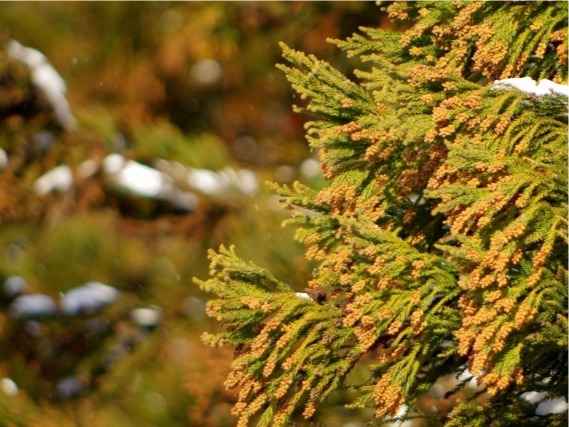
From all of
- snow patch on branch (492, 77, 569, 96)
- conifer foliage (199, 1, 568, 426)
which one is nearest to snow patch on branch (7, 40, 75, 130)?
conifer foliage (199, 1, 568, 426)

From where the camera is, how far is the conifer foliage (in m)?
2.46

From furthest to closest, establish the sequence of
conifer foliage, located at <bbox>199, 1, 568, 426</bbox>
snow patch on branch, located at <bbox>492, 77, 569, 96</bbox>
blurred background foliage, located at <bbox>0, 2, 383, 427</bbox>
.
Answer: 1. blurred background foliage, located at <bbox>0, 2, 383, 427</bbox>
2. snow patch on branch, located at <bbox>492, 77, 569, 96</bbox>
3. conifer foliage, located at <bbox>199, 1, 568, 426</bbox>

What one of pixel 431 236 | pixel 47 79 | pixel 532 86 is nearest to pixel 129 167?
pixel 47 79

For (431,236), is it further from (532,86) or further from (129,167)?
(129,167)

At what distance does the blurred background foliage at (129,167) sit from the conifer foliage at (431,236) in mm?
2042

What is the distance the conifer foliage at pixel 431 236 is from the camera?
97.0 inches

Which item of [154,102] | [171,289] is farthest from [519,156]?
[154,102]

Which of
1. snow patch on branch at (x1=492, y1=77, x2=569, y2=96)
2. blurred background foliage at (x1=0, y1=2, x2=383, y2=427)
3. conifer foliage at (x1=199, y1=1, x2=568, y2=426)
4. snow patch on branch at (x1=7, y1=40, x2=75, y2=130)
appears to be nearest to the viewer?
conifer foliage at (x1=199, y1=1, x2=568, y2=426)

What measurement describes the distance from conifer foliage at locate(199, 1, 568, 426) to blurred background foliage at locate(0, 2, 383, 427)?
204 centimetres

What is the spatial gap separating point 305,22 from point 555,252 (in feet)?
12.4

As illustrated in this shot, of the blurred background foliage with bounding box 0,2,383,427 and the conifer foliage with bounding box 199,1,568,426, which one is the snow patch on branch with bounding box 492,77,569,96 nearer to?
the conifer foliage with bounding box 199,1,568,426

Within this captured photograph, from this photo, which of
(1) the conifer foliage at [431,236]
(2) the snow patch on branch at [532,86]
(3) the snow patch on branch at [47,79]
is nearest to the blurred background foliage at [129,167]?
(3) the snow patch on branch at [47,79]

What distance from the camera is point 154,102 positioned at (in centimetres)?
668

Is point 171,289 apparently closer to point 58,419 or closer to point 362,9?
point 58,419
